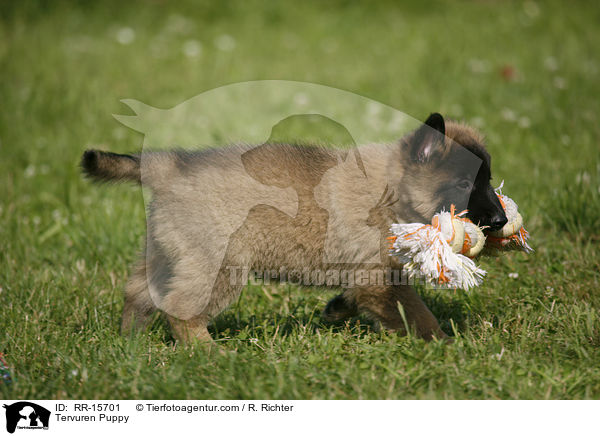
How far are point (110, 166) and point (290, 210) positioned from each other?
0.77m

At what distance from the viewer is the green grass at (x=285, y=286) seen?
2307 millimetres

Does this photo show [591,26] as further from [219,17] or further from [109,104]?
[109,104]

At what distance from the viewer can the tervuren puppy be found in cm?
261

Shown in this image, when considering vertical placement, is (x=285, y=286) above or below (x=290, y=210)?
below

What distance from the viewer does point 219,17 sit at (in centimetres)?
861

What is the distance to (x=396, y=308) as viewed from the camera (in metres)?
2.71

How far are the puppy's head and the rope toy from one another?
0.07 metres

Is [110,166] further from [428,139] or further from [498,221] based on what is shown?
[498,221]

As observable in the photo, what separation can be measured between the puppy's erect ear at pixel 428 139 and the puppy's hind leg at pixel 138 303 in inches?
52.8
